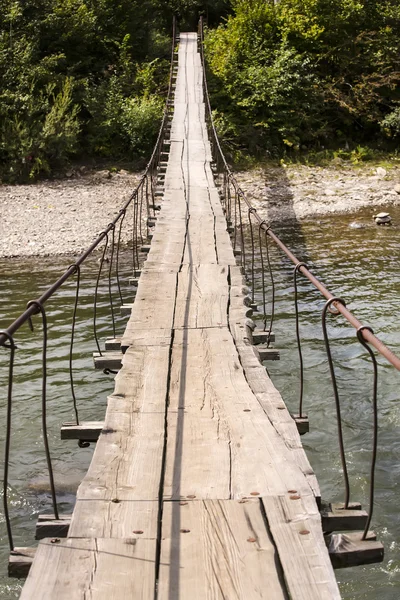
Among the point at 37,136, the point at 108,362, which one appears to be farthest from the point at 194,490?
the point at 37,136

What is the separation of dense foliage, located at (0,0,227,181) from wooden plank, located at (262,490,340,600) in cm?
1257

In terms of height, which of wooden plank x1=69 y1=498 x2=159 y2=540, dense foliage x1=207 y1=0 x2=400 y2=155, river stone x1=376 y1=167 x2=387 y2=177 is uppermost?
dense foliage x1=207 y1=0 x2=400 y2=155

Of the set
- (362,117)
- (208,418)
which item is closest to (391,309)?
(208,418)

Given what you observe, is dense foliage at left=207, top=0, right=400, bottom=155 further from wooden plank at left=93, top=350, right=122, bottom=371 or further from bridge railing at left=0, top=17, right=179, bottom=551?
wooden plank at left=93, top=350, right=122, bottom=371

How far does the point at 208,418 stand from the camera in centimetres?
325

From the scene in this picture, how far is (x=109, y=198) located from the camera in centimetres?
1368

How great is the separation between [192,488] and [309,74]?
16.6m

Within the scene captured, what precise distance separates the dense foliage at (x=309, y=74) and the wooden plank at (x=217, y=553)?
49.0 feet

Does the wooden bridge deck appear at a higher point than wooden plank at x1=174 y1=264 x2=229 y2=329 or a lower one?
lower

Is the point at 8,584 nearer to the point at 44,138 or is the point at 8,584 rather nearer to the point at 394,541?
the point at 394,541

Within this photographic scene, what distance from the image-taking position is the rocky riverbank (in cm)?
1181

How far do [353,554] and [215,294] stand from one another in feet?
9.40

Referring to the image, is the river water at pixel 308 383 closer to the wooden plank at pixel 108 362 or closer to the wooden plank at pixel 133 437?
the wooden plank at pixel 108 362

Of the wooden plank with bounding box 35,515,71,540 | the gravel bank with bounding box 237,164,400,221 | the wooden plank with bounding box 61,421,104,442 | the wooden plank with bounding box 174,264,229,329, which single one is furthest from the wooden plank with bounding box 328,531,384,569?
the gravel bank with bounding box 237,164,400,221
